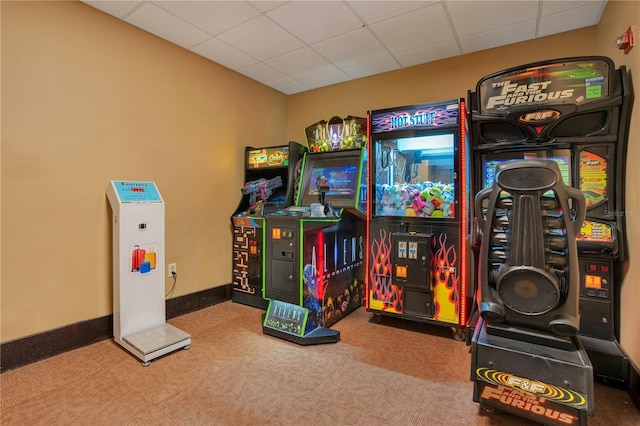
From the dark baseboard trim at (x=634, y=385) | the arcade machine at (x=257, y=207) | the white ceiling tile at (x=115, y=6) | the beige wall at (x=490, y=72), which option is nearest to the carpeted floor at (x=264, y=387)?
the dark baseboard trim at (x=634, y=385)

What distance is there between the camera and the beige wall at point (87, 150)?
2.17 meters

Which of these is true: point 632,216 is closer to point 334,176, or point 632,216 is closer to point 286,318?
point 334,176

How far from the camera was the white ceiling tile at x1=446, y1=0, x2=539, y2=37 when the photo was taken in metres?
2.48

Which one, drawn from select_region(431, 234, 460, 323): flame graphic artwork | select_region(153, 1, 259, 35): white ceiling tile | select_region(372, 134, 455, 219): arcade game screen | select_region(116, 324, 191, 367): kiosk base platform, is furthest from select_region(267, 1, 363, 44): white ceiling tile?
select_region(116, 324, 191, 367): kiosk base platform

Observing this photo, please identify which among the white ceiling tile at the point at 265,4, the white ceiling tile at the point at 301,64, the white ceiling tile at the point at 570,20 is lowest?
the white ceiling tile at the point at 265,4

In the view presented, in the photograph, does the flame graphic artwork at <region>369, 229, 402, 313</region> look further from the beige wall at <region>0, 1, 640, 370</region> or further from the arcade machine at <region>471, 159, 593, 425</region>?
the beige wall at <region>0, 1, 640, 370</region>

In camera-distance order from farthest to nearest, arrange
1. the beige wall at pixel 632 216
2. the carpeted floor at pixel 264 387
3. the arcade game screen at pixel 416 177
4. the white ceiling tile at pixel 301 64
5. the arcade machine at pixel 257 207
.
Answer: the arcade machine at pixel 257 207, the white ceiling tile at pixel 301 64, the arcade game screen at pixel 416 177, the beige wall at pixel 632 216, the carpeted floor at pixel 264 387

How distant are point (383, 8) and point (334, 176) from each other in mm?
1549

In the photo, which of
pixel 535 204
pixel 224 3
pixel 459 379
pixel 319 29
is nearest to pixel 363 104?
pixel 319 29

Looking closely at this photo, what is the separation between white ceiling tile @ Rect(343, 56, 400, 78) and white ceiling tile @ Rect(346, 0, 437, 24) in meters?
0.80

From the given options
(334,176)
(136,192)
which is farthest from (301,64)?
(136,192)

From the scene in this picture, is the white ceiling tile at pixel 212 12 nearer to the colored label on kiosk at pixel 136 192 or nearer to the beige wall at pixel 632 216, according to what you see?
the colored label on kiosk at pixel 136 192

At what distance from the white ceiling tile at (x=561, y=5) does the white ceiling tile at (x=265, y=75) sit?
2647 mm

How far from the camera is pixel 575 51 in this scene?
2852mm
